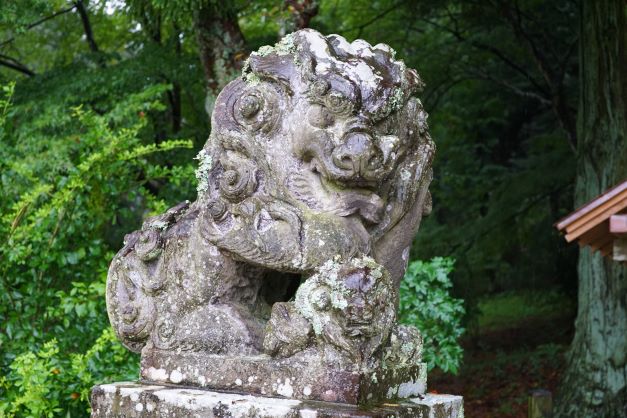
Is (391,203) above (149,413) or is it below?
above

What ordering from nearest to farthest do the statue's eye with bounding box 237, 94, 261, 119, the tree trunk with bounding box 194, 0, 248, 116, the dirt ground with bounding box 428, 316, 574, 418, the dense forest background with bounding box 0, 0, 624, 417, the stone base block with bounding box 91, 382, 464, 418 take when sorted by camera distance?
the stone base block with bounding box 91, 382, 464, 418 < the statue's eye with bounding box 237, 94, 261, 119 < the dense forest background with bounding box 0, 0, 624, 417 < the tree trunk with bounding box 194, 0, 248, 116 < the dirt ground with bounding box 428, 316, 574, 418

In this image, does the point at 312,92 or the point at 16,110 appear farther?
the point at 16,110

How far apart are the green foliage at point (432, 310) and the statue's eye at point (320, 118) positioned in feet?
9.80

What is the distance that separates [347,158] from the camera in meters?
2.90

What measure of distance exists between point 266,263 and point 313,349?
32 cm

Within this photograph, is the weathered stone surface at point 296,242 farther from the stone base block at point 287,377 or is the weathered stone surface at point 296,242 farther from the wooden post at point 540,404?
the wooden post at point 540,404

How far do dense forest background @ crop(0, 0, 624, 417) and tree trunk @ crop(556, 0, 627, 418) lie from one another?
102cm

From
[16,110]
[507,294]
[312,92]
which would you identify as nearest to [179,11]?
[16,110]

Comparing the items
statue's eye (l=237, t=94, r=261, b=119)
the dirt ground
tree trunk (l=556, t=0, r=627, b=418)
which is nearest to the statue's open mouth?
statue's eye (l=237, t=94, r=261, b=119)

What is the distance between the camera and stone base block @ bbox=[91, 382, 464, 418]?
2705 mm

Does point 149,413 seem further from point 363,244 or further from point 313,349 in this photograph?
point 363,244

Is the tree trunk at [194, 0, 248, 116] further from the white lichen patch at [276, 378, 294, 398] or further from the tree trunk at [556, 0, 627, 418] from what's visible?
the white lichen patch at [276, 378, 294, 398]

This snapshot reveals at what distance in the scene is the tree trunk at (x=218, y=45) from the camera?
6.85 m

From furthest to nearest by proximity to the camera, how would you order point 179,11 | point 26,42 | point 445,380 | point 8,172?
point 445,380 → point 26,42 → point 179,11 → point 8,172
